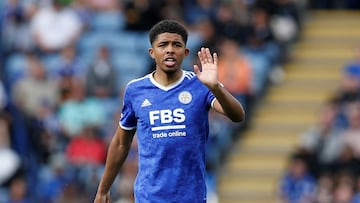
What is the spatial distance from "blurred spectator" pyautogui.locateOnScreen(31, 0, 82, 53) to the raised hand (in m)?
10.3

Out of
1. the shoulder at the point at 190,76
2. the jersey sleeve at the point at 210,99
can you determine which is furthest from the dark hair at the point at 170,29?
the jersey sleeve at the point at 210,99

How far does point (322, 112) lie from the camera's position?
17.4 meters

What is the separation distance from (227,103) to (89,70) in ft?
29.8

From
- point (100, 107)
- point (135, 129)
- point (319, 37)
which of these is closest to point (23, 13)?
point (100, 107)

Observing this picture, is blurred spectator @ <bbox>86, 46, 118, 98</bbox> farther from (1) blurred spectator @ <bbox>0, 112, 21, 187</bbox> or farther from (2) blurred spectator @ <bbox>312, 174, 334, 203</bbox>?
(2) blurred spectator @ <bbox>312, 174, 334, 203</bbox>

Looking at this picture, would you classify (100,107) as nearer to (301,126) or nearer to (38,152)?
(38,152)

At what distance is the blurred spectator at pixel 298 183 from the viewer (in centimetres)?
1583

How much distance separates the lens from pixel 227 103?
899 centimetres

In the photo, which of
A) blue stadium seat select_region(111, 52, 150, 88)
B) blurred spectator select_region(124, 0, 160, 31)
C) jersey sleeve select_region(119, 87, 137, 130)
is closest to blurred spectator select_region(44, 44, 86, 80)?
blue stadium seat select_region(111, 52, 150, 88)

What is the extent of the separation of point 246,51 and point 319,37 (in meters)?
1.64


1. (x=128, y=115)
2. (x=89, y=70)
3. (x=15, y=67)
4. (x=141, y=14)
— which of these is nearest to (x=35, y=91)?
(x=89, y=70)

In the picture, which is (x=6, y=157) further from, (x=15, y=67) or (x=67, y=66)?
(x=15, y=67)

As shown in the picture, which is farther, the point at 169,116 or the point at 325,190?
the point at 325,190

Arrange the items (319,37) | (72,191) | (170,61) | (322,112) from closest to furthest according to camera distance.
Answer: (170,61) → (72,191) → (322,112) → (319,37)
